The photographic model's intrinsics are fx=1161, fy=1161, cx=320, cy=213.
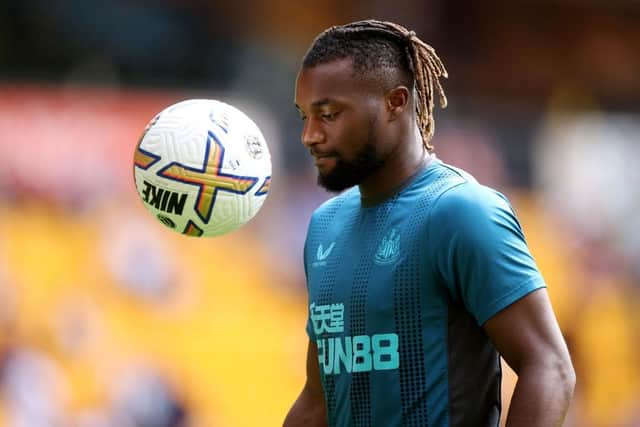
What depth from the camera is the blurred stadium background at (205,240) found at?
1005 cm

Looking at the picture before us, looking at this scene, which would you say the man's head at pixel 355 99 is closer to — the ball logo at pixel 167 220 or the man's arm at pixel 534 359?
the ball logo at pixel 167 220

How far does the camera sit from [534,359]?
11.9ft

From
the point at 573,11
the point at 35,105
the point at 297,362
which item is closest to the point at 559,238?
the point at 297,362

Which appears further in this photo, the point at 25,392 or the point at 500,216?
the point at 25,392

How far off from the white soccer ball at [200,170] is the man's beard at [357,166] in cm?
45

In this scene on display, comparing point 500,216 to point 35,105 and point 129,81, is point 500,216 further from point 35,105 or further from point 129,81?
point 129,81

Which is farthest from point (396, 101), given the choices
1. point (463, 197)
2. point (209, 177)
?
point (209, 177)

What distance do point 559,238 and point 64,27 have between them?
6.14 metres

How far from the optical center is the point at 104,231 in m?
10.4

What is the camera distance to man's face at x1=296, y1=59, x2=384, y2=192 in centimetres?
412

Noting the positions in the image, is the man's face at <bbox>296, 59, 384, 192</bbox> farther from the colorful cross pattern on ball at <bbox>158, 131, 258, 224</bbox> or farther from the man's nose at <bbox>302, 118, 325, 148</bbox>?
the colorful cross pattern on ball at <bbox>158, 131, 258, 224</bbox>

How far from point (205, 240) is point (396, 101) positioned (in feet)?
22.6

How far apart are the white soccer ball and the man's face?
439 mm

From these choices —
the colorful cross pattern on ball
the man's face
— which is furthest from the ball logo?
the man's face
